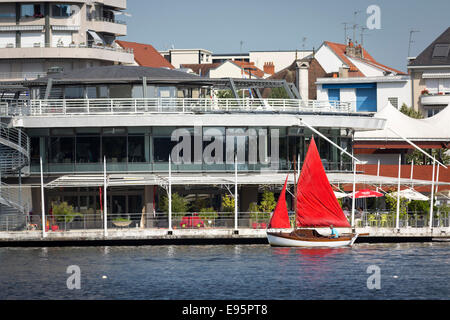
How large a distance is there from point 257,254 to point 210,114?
12096 millimetres

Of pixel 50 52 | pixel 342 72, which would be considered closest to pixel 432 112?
pixel 342 72

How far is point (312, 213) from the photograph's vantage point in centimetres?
6419

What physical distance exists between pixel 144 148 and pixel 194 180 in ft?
18.3

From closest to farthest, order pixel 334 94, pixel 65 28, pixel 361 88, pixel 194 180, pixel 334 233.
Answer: pixel 334 233, pixel 194 180, pixel 65 28, pixel 361 88, pixel 334 94

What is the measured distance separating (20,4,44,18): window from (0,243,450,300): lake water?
44914 mm

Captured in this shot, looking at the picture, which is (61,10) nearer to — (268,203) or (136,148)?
(136,148)

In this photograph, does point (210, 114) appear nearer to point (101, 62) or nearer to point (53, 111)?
point (53, 111)

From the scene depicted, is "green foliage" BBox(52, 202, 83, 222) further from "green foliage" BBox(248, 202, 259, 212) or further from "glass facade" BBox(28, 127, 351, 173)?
"green foliage" BBox(248, 202, 259, 212)

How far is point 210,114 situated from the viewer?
6925cm

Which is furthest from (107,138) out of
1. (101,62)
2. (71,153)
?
(101,62)

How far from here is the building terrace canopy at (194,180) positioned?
2564 inches

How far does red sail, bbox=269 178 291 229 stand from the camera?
6347 cm

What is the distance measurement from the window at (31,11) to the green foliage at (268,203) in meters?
42.1
